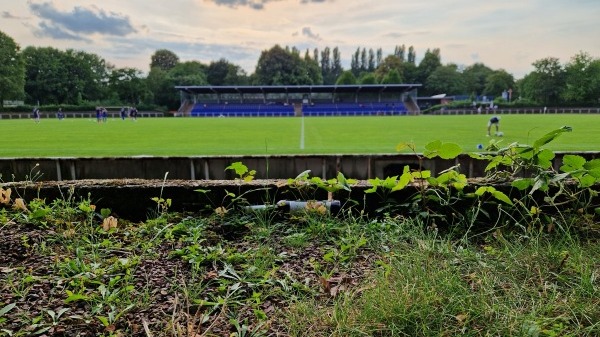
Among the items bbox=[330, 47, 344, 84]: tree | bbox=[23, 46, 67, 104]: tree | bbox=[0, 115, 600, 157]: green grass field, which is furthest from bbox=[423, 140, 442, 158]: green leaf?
bbox=[330, 47, 344, 84]: tree

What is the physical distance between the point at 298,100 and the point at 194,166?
274 feet

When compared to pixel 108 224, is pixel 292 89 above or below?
above

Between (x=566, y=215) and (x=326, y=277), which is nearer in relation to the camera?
(x=326, y=277)

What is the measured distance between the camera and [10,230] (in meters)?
2.51

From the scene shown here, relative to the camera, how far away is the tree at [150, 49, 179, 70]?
127438 mm

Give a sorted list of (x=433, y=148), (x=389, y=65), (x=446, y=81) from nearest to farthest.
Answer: (x=433, y=148), (x=446, y=81), (x=389, y=65)

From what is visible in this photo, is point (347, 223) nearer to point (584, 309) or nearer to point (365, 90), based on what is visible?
point (584, 309)

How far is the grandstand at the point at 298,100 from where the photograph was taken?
263ft

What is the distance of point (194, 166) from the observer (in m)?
7.18

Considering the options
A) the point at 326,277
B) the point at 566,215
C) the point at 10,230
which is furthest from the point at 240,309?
the point at 566,215

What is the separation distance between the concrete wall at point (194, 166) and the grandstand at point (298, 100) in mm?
70890

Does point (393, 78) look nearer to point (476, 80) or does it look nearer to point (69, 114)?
point (476, 80)

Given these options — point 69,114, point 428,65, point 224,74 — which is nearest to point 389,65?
point 428,65

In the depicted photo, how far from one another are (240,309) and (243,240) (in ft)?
2.52
